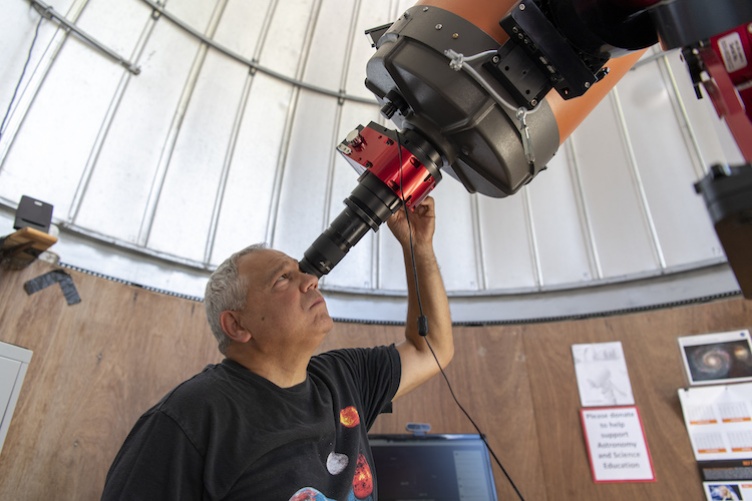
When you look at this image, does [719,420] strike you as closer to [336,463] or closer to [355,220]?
[336,463]

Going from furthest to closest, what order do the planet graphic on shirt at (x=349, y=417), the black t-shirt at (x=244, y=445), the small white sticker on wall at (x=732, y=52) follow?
the planet graphic on shirt at (x=349, y=417)
the black t-shirt at (x=244, y=445)
the small white sticker on wall at (x=732, y=52)

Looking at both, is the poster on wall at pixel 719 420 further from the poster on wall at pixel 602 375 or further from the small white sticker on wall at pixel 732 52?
the small white sticker on wall at pixel 732 52

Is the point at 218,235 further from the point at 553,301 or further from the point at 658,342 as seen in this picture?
the point at 658,342

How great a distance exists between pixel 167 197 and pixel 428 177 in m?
1.64

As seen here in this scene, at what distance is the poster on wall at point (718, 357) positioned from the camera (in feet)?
6.10

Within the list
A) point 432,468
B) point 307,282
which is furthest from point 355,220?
point 432,468

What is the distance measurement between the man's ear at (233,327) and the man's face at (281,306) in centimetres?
1

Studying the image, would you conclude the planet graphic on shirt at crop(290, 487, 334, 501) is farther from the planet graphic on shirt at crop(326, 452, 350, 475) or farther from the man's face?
the man's face

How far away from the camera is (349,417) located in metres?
1.25

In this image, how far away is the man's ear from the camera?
1266 mm

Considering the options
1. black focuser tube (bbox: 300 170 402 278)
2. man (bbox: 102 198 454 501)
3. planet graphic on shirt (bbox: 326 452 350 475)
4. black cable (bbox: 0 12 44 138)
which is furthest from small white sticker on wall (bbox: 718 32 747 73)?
black cable (bbox: 0 12 44 138)

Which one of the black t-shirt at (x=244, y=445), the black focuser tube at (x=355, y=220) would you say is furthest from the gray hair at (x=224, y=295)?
the black focuser tube at (x=355, y=220)

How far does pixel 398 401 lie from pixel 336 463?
104cm

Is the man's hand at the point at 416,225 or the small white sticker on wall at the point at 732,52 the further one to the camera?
the man's hand at the point at 416,225
